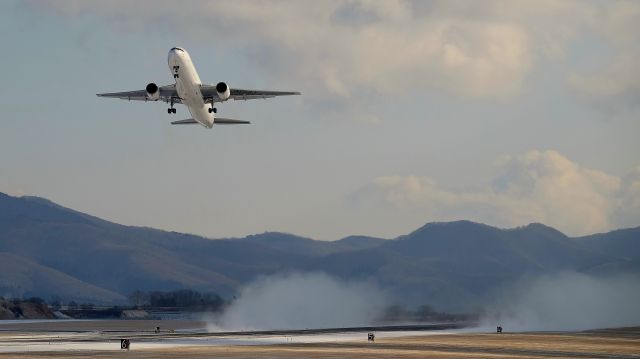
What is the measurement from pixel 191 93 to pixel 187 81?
2907 mm

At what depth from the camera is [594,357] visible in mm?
95938

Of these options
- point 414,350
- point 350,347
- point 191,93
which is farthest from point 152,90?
point 414,350

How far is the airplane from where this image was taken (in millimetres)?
107875

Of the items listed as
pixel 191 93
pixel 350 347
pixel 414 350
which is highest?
pixel 191 93

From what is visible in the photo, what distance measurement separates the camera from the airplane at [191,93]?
10788 centimetres

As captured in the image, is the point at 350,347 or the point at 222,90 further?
the point at 222,90

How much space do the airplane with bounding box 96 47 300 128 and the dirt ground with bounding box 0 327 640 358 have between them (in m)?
24.8

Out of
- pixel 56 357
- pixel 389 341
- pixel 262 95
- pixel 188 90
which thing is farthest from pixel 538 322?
pixel 56 357

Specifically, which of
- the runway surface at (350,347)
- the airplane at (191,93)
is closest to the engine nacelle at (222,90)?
the airplane at (191,93)

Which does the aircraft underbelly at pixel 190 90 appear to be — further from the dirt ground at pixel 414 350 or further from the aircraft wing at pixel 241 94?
the dirt ground at pixel 414 350

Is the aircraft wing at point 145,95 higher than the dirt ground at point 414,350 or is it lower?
higher

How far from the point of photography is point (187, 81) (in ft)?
357

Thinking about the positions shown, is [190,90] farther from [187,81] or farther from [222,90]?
[222,90]

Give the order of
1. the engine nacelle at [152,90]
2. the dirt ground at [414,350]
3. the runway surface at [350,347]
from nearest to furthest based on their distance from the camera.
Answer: the dirt ground at [414,350] < the runway surface at [350,347] < the engine nacelle at [152,90]
